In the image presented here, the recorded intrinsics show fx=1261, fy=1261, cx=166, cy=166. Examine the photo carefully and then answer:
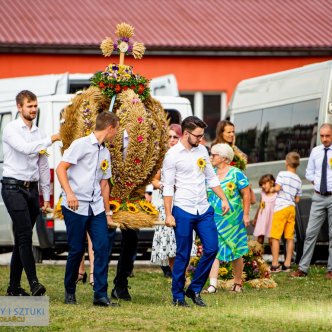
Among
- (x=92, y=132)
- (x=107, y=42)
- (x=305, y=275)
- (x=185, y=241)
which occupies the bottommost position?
(x=305, y=275)

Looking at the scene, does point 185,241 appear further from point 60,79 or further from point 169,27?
point 169,27

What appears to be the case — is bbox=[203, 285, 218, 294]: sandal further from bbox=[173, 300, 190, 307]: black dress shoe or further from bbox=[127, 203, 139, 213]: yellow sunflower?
bbox=[127, 203, 139, 213]: yellow sunflower

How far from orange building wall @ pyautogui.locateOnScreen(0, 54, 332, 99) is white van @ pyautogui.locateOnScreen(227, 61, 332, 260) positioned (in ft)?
38.9

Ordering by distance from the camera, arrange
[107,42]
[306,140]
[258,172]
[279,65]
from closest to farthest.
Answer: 1. [107,42]
2. [306,140]
3. [258,172]
4. [279,65]

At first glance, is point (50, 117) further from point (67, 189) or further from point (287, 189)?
point (67, 189)

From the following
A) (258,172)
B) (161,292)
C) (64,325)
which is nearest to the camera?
(64,325)

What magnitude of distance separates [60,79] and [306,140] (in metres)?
3.96

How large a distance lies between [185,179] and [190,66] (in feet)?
75.0

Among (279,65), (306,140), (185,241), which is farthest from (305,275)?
(279,65)

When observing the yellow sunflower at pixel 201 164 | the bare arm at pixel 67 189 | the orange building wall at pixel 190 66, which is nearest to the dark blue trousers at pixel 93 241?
the bare arm at pixel 67 189

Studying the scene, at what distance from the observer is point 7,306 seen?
1101 centimetres

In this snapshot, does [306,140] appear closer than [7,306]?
No

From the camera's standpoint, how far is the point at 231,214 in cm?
1407

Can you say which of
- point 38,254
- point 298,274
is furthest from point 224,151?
point 38,254
